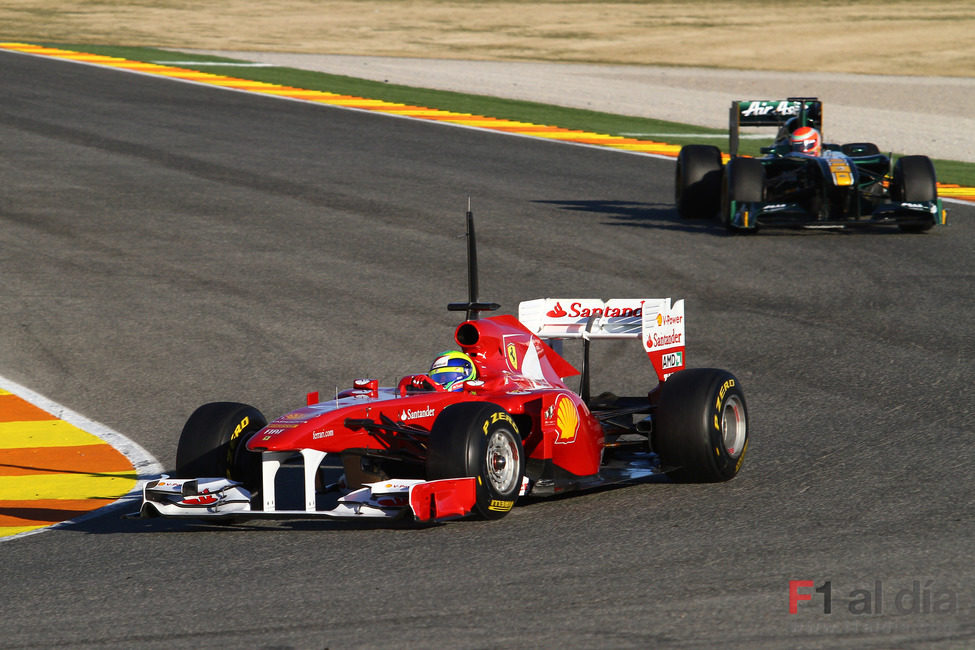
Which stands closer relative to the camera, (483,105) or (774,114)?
(774,114)

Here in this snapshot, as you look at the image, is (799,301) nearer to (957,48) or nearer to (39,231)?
(39,231)

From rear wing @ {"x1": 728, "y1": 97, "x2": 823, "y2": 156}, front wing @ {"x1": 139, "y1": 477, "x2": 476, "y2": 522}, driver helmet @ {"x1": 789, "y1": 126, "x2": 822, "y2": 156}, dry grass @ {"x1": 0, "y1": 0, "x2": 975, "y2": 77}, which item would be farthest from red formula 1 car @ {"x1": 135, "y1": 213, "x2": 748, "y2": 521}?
dry grass @ {"x1": 0, "y1": 0, "x2": 975, "y2": 77}

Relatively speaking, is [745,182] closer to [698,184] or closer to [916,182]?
[698,184]

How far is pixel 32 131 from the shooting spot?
24.3 meters

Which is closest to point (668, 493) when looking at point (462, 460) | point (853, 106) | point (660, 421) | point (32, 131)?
point (660, 421)

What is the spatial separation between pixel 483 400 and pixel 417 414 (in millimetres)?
372

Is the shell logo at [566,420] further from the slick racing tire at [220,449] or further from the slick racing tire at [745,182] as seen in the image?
the slick racing tire at [745,182]

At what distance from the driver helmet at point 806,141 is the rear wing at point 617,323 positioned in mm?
9605

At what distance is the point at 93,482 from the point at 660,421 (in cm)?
348

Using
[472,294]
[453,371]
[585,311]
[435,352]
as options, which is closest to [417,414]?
[453,371]

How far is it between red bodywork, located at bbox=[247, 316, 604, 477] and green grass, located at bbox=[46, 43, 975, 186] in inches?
608

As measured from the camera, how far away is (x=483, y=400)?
8.11 meters
